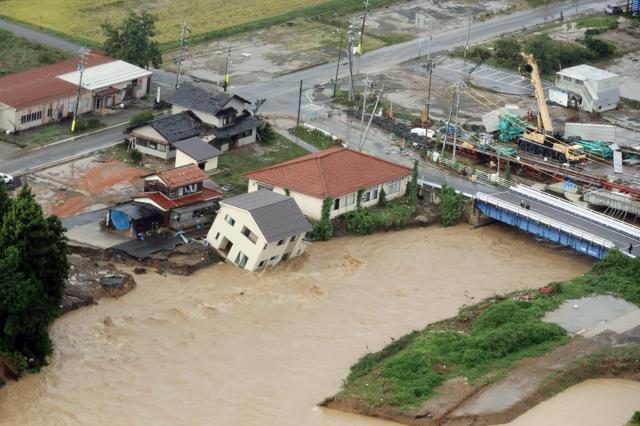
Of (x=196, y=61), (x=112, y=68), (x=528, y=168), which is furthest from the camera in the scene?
(x=196, y=61)

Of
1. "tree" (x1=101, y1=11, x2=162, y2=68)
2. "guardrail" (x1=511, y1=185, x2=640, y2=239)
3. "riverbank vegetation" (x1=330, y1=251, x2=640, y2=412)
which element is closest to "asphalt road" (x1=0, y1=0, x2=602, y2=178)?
"tree" (x1=101, y1=11, x2=162, y2=68)

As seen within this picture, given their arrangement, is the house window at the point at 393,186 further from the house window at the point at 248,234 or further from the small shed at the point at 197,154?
the house window at the point at 248,234

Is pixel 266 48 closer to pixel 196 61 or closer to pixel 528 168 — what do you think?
pixel 196 61

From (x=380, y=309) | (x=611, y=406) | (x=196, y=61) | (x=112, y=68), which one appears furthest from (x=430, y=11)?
(x=611, y=406)

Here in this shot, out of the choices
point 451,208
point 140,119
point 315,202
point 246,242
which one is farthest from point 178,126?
point 451,208

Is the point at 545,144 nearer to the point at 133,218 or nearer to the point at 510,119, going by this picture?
the point at 510,119

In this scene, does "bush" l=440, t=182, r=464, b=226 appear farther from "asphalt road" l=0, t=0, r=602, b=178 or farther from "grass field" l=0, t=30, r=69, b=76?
"grass field" l=0, t=30, r=69, b=76

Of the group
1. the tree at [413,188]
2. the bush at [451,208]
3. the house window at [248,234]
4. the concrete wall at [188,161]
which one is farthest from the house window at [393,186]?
the house window at [248,234]
